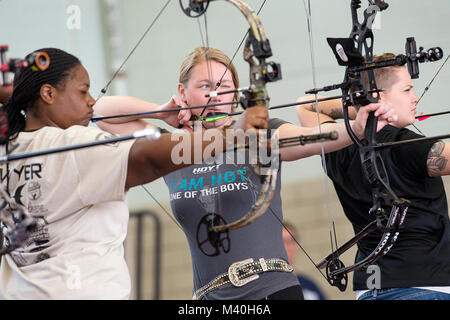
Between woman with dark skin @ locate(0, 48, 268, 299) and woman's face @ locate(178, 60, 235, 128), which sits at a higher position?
woman's face @ locate(178, 60, 235, 128)

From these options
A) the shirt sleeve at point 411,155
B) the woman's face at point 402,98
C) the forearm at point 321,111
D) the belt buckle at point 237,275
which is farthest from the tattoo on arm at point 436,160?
the belt buckle at point 237,275

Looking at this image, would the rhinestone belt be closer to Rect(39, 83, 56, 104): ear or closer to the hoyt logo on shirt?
the hoyt logo on shirt

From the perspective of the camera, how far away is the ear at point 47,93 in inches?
66.0

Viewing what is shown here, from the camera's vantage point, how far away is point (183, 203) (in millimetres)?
2023

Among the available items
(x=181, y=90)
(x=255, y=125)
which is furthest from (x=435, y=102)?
(x=255, y=125)

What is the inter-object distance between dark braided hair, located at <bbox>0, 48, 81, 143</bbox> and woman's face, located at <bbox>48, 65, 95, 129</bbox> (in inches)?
Answer: 0.8

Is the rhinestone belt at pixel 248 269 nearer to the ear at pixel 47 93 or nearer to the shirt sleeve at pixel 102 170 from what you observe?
the shirt sleeve at pixel 102 170

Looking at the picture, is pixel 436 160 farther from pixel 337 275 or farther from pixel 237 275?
pixel 237 275

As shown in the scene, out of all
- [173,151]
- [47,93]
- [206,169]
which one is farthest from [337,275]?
[47,93]

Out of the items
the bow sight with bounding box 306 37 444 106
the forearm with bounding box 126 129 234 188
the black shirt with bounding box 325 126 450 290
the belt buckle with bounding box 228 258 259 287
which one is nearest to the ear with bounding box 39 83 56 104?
the forearm with bounding box 126 129 234 188

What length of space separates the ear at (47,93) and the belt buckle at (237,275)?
636mm

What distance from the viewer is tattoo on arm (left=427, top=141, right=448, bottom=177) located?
6.46 ft

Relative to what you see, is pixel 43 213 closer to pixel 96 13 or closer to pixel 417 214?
pixel 417 214
